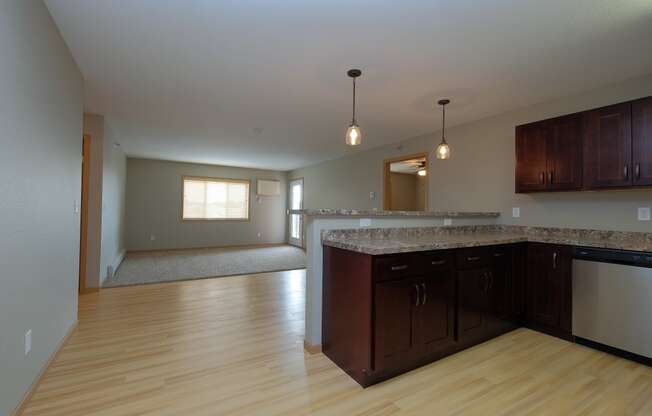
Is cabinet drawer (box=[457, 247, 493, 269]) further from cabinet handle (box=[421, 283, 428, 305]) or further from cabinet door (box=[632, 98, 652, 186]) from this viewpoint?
cabinet door (box=[632, 98, 652, 186])

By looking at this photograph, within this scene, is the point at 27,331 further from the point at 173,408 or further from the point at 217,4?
the point at 217,4

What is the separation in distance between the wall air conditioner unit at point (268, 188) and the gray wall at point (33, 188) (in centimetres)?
610

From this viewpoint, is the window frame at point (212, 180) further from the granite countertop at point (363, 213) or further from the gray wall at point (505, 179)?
the granite countertop at point (363, 213)

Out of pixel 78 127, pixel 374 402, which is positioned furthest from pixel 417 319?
pixel 78 127

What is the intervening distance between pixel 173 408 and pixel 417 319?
1636 mm

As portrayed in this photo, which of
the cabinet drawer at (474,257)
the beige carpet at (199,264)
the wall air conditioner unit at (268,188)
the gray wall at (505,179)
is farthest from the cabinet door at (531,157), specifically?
the wall air conditioner unit at (268,188)

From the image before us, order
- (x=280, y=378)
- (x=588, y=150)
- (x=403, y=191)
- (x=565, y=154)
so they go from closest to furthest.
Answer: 1. (x=280, y=378)
2. (x=588, y=150)
3. (x=565, y=154)
4. (x=403, y=191)

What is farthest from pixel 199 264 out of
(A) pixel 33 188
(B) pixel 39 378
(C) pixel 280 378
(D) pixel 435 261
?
(D) pixel 435 261

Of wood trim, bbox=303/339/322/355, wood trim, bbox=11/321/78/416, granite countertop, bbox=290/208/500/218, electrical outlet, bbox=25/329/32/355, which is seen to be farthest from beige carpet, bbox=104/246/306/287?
granite countertop, bbox=290/208/500/218

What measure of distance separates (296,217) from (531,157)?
6502 mm

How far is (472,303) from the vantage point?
7.97 ft

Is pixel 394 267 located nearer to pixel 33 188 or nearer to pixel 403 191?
pixel 33 188

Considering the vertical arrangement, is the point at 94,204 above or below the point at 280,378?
above

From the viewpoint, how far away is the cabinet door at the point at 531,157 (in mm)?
3014
